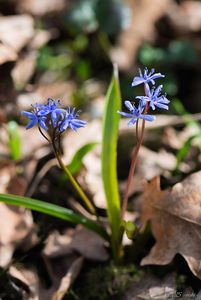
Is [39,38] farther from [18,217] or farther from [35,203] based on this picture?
[35,203]

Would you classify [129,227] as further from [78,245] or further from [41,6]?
[41,6]

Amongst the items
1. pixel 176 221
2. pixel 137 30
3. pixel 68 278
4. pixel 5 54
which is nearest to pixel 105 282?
pixel 68 278

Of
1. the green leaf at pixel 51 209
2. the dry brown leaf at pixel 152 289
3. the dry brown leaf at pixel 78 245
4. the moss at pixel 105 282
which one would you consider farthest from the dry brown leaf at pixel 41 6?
the dry brown leaf at pixel 152 289

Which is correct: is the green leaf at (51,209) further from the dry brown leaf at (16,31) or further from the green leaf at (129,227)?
the dry brown leaf at (16,31)

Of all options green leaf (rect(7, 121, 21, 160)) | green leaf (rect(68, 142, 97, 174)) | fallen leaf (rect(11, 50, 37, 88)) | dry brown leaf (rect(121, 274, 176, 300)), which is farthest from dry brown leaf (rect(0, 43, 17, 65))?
dry brown leaf (rect(121, 274, 176, 300))

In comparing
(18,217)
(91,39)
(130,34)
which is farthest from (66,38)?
(18,217)
